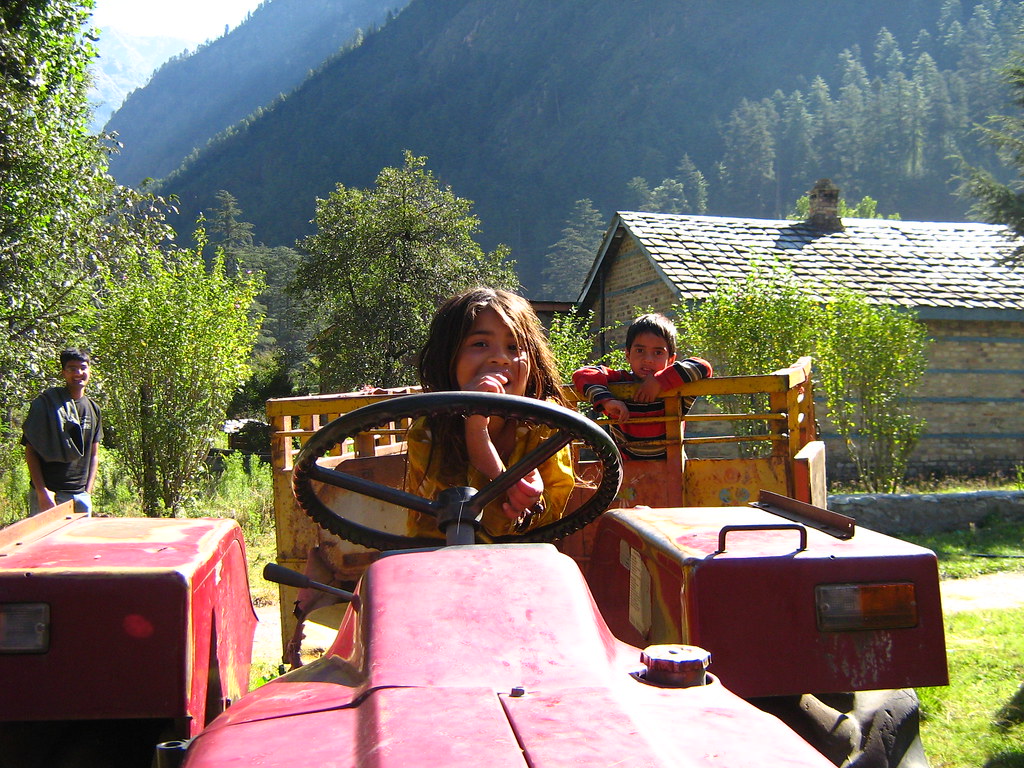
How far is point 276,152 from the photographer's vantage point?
353ft

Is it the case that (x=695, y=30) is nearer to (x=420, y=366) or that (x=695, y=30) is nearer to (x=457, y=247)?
(x=457, y=247)

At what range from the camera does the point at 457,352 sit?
260cm

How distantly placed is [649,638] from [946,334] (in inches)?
619

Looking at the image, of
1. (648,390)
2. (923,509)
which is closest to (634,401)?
(648,390)

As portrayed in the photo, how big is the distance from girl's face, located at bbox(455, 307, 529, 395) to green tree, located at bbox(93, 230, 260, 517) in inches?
317

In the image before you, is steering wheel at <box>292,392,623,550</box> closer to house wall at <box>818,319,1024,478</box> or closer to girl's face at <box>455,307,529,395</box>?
girl's face at <box>455,307,529,395</box>

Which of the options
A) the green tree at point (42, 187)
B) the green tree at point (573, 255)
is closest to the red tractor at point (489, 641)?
the green tree at point (42, 187)

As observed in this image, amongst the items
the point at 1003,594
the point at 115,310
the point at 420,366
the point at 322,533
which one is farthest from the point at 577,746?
the point at 115,310

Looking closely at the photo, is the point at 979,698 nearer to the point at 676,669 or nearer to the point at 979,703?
the point at 979,703

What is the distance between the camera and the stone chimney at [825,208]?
18.2 meters

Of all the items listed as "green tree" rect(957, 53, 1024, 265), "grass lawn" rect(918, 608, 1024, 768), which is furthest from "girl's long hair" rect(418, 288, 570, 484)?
"green tree" rect(957, 53, 1024, 265)

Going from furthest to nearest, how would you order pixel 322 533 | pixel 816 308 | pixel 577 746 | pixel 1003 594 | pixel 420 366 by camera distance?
pixel 816 308
pixel 1003 594
pixel 322 533
pixel 420 366
pixel 577 746

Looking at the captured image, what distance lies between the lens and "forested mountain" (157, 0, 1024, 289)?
75250 mm

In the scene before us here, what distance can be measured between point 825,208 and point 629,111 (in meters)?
86.5
